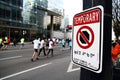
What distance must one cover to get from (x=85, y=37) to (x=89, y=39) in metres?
0.08

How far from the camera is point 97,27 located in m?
2.35

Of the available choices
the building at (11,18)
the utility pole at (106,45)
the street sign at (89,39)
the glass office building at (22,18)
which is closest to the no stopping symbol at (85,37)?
the street sign at (89,39)

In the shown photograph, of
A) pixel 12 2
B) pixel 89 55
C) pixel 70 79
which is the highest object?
pixel 12 2

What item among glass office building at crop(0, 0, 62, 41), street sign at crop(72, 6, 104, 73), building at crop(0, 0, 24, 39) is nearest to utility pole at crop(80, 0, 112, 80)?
street sign at crop(72, 6, 104, 73)

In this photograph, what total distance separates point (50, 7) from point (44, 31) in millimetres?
9077

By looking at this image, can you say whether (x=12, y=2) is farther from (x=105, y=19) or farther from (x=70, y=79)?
(x=105, y=19)

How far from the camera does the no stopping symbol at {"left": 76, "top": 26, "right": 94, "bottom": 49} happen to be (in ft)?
8.00

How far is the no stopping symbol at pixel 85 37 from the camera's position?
8.00 feet

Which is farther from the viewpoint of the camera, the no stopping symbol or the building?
the building

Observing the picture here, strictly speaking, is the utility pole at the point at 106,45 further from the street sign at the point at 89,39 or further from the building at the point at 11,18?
the building at the point at 11,18

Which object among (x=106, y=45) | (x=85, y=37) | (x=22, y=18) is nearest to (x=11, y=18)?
(x=22, y=18)

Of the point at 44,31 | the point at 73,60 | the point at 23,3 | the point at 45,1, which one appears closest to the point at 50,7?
the point at 45,1

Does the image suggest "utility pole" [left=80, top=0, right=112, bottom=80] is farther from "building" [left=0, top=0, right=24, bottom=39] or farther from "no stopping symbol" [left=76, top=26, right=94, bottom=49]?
"building" [left=0, top=0, right=24, bottom=39]

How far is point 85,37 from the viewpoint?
2.55 m
